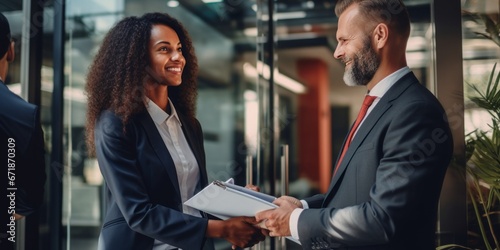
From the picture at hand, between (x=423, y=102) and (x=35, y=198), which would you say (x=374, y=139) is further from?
(x=35, y=198)

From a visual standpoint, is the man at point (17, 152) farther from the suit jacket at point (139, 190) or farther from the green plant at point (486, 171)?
the green plant at point (486, 171)

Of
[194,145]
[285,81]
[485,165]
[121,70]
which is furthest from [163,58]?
[285,81]

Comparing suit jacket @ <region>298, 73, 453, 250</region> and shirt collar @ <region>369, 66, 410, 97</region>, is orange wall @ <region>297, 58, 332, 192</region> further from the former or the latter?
suit jacket @ <region>298, 73, 453, 250</region>

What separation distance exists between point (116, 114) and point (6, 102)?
1.28ft

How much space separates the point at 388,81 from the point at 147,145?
0.81 metres

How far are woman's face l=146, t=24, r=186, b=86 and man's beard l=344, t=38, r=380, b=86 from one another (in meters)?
0.64

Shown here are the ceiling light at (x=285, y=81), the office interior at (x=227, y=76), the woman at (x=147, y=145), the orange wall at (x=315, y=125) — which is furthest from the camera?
the orange wall at (x=315, y=125)

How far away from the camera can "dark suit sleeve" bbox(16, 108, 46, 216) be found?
5.80 ft

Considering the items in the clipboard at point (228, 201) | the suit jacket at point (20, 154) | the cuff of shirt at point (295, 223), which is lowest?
the cuff of shirt at point (295, 223)

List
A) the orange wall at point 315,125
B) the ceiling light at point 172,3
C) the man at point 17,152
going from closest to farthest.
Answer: the man at point 17,152 < the ceiling light at point 172,3 < the orange wall at point 315,125

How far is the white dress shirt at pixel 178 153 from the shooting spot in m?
1.75

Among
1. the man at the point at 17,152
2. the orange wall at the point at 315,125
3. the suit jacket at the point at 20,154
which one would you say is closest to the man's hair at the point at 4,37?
the man at the point at 17,152

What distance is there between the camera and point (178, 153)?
70.3 inches

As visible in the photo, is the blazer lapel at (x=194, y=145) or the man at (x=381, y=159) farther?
the blazer lapel at (x=194, y=145)
